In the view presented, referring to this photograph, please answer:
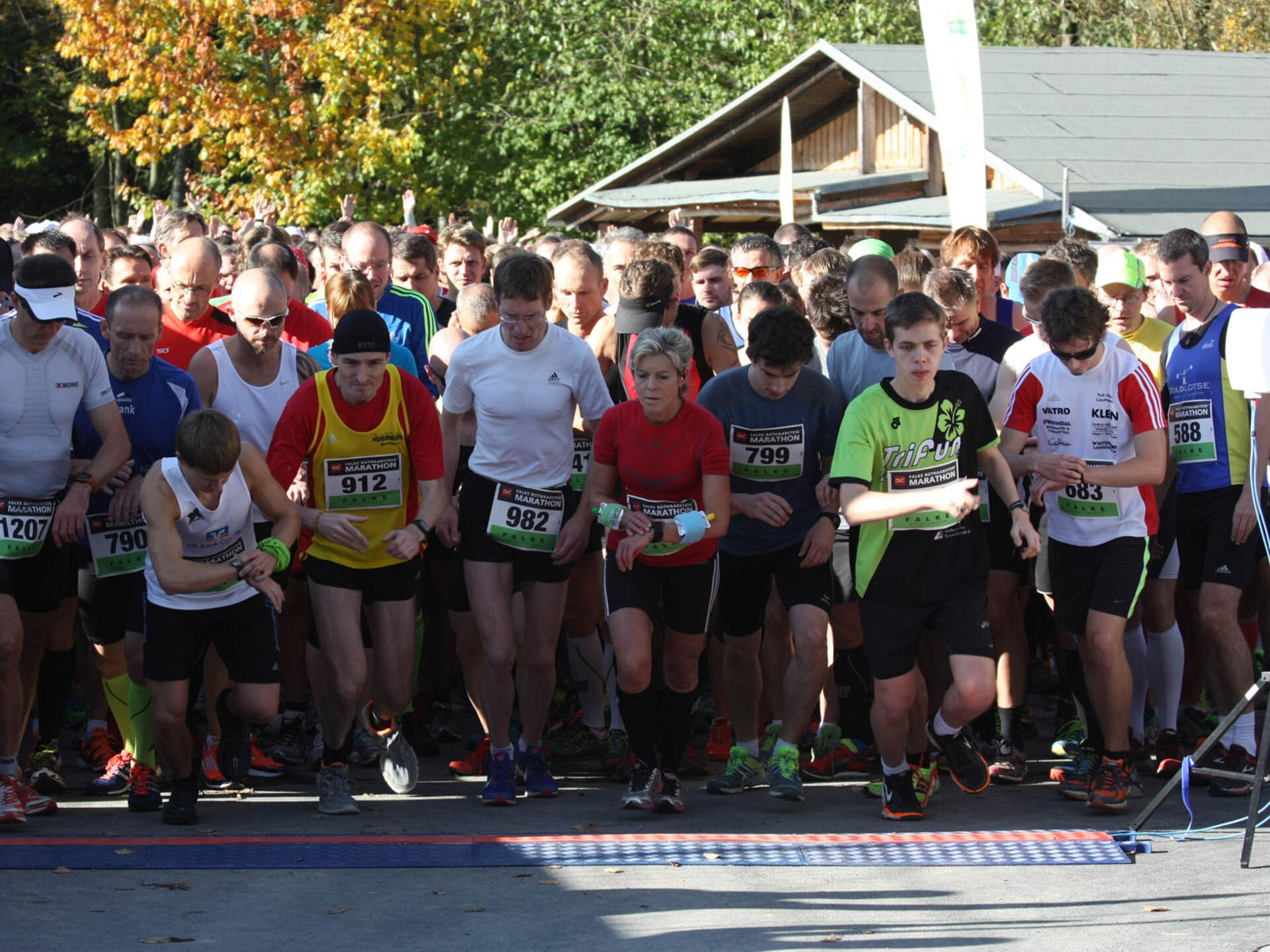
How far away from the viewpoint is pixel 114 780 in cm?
704

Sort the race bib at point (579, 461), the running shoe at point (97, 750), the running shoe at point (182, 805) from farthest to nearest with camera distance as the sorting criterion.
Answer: the running shoe at point (97, 750) → the race bib at point (579, 461) → the running shoe at point (182, 805)

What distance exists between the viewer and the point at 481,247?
926 centimetres

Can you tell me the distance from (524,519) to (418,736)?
5.61 feet

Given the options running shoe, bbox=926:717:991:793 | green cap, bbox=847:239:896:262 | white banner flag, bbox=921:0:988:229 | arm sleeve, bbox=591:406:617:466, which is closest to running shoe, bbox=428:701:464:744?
arm sleeve, bbox=591:406:617:466

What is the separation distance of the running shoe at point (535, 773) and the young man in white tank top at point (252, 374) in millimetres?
1127

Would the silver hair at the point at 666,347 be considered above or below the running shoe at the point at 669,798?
above

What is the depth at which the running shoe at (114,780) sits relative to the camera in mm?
7016

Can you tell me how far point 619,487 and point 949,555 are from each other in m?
1.38

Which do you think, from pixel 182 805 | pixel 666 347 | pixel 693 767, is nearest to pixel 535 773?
pixel 693 767

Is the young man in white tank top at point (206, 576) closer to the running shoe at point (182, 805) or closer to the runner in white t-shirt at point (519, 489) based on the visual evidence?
the running shoe at point (182, 805)

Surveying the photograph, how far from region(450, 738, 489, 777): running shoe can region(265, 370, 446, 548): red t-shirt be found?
1.33 metres

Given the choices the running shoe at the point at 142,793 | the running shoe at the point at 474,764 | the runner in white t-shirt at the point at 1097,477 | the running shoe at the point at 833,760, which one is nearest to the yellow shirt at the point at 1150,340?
the runner in white t-shirt at the point at 1097,477

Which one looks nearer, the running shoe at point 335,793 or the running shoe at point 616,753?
the running shoe at point 335,793

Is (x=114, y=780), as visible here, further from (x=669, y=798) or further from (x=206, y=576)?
(x=669, y=798)
